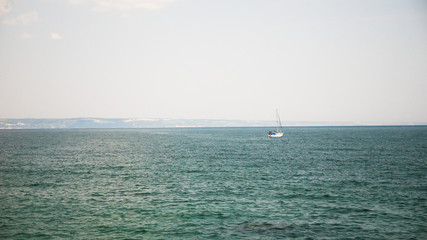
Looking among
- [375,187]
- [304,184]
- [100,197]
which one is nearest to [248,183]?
[304,184]

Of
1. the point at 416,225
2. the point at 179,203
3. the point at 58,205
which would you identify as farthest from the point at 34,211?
the point at 416,225

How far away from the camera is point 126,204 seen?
3625cm

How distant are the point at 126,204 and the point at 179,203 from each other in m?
5.83

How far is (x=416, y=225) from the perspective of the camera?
92.0ft

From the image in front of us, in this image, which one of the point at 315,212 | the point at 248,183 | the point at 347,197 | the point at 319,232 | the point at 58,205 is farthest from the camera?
the point at 248,183

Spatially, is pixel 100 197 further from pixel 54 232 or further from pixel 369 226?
pixel 369 226

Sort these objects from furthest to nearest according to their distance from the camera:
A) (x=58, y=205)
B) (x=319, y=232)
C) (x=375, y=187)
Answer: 1. (x=375, y=187)
2. (x=58, y=205)
3. (x=319, y=232)

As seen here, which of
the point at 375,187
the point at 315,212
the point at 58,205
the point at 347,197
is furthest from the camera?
the point at 375,187

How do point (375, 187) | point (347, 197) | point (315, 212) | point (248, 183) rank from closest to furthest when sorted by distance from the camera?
point (315, 212) < point (347, 197) < point (375, 187) < point (248, 183)

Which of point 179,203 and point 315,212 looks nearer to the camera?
point 315,212

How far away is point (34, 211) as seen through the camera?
3338cm

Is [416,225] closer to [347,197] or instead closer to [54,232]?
[347,197]

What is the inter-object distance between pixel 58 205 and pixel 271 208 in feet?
75.2

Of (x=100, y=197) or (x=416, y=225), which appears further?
(x=100, y=197)
